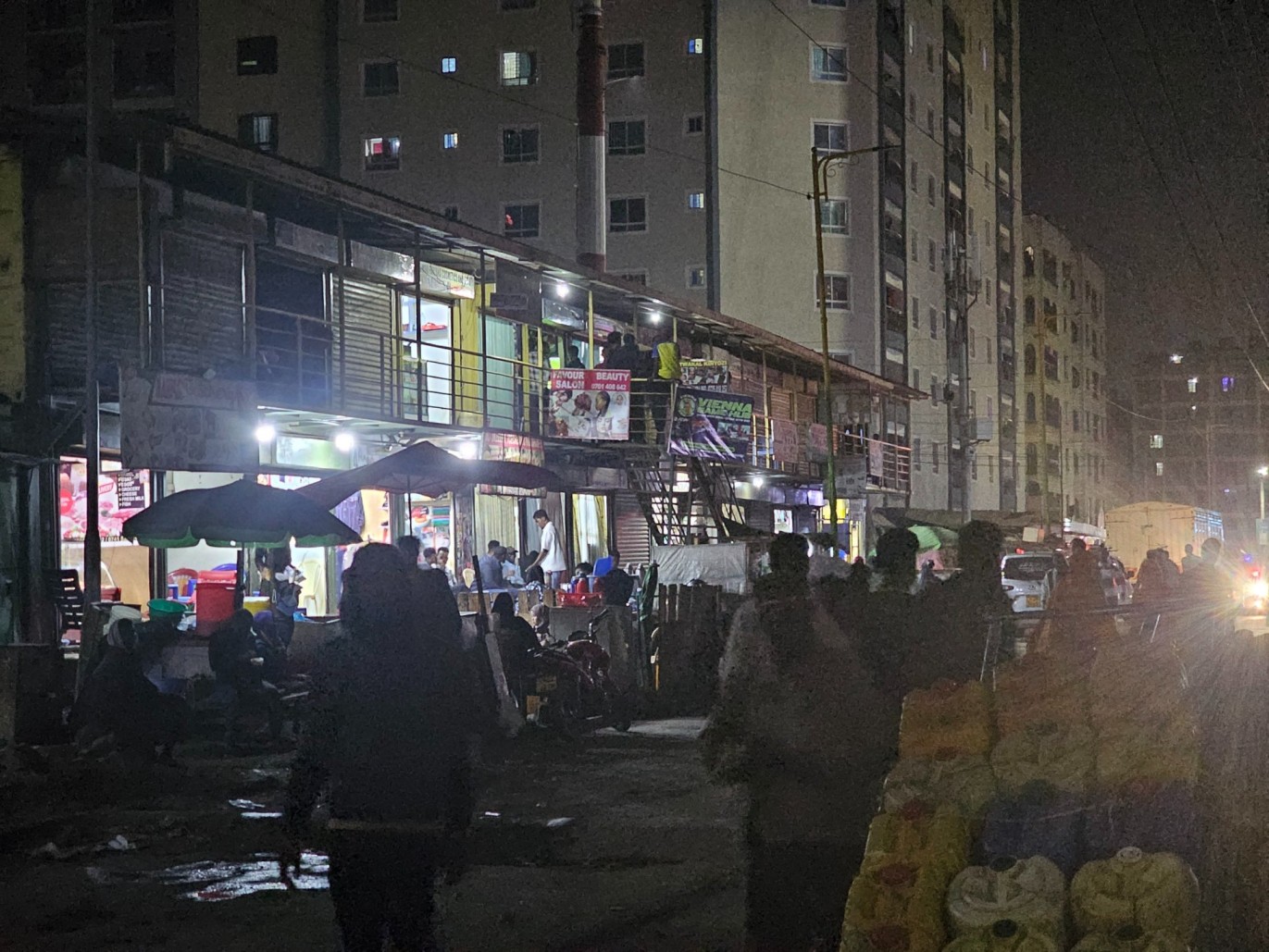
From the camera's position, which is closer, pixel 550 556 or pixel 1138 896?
pixel 1138 896

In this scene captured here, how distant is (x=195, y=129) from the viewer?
16969 mm

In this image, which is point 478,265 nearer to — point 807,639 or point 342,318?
point 342,318


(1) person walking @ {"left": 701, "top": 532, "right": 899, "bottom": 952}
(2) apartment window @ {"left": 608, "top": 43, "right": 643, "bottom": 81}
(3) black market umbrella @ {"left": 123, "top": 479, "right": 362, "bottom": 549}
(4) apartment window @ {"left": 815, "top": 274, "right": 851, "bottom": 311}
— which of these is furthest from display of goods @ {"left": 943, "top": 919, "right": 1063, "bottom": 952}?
(2) apartment window @ {"left": 608, "top": 43, "right": 643, "bottom": 81}

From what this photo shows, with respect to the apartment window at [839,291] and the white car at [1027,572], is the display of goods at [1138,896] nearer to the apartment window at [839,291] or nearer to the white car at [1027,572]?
the white car at [1027,572]

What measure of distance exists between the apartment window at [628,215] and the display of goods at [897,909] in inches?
1807

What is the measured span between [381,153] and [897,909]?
161ft

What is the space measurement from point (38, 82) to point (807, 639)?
44105 mm

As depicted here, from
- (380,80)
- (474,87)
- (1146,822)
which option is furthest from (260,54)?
(1146,822)

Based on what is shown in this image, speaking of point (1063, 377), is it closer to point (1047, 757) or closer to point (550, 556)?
point (550, 556)

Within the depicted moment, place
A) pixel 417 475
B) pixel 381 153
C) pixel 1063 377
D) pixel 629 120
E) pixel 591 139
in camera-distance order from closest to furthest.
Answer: pixel 417 475 < pixel 591 139 < pixel 629 120 < pixel 381 153 < pixel 1063 377

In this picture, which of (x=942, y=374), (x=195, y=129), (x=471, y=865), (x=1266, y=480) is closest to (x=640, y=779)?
(x=471, y=865)

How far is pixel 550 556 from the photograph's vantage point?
2545cm

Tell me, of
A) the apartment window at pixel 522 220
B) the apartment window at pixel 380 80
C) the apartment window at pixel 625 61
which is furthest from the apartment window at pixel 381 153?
the apartment window at pixel 625 61

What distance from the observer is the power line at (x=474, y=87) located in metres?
49.6
